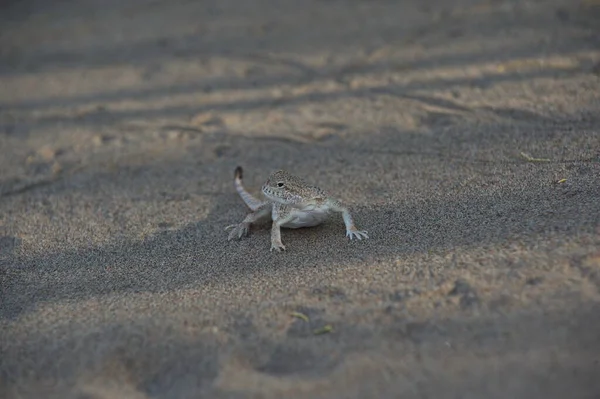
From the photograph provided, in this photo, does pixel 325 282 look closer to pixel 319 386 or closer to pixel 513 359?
pixel 319 386

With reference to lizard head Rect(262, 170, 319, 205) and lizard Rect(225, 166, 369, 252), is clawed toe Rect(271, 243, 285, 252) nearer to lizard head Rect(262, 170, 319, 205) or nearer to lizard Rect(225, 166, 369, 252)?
lizard Rect(225, 166, 369, 252)

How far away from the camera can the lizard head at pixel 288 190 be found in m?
5.70

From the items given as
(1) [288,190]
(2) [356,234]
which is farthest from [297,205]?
(2) [356,234]

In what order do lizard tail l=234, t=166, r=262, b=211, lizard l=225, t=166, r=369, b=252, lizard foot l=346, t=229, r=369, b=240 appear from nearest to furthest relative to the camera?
1. lizard foot l=346, t=229, r=369, b=240
2. lizard l=225, t=166, r=369, b=252
3. lizard tail l=234, t=166, r=262, b=211

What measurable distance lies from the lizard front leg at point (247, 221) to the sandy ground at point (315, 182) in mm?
87

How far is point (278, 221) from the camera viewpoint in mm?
5723

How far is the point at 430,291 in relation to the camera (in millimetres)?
4551

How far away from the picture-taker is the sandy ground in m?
4.24

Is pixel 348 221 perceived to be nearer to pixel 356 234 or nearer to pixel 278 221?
pixel 356 234

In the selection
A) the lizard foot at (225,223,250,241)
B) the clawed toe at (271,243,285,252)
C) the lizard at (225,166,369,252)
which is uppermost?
the lizard at (225,166,369,252)

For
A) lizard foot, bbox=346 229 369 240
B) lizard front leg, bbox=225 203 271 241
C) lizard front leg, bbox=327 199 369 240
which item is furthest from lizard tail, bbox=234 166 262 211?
lizard foot, bbox=346 229 369 240

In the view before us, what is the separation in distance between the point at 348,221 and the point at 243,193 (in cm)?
136

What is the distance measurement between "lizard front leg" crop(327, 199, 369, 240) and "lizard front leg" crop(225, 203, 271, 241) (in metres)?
0.64

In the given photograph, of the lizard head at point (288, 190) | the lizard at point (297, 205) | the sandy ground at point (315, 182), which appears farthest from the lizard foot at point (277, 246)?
the lizard head at point (288, 190)
